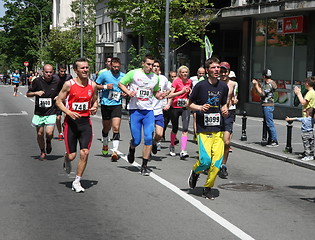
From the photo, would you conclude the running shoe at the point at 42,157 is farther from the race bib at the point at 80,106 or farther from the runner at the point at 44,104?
the race bib at the point at 80,106

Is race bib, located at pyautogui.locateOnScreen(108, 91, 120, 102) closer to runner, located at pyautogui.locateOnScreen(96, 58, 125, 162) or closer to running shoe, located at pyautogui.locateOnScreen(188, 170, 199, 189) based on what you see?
runner, located at pyautogui.locateOnScreen(96, 58, 125, 162)

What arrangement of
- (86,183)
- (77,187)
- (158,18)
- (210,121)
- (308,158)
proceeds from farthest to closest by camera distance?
(158,18), (308,158), (86,183), (77,187), (210,121)

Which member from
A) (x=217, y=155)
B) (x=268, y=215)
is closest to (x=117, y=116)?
(x=217, y=155)

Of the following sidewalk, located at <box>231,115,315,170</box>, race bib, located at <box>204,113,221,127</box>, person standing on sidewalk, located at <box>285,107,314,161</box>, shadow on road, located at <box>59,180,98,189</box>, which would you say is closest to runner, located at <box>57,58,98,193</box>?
shadow on road, located at <box>59,180,98,189</box>

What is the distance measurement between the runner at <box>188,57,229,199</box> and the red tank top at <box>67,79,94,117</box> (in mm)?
1516

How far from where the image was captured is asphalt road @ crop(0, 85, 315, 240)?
6098mm

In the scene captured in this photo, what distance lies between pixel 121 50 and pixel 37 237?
38838 mm

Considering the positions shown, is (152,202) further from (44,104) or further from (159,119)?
(44,104)

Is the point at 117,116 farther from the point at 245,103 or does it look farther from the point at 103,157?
the point at 245,103

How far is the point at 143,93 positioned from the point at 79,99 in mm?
1679

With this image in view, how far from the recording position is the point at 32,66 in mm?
83188

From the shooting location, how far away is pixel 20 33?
79.4m

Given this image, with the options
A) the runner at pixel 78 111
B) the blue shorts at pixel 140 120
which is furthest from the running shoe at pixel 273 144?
the runner at pixel 78 111

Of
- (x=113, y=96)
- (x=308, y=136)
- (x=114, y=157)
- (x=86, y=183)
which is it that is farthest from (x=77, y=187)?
(x=308, y=136)
